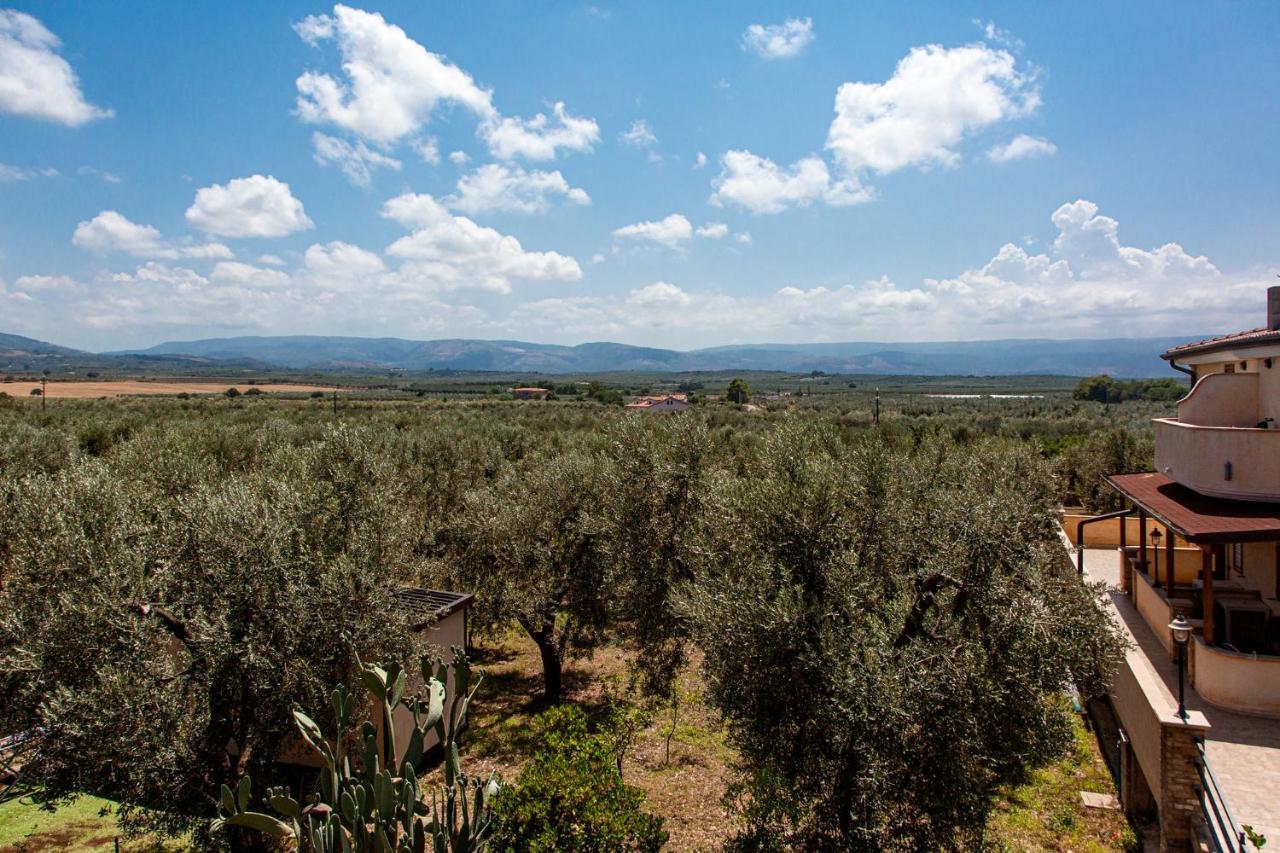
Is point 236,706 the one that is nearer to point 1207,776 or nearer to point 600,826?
point 600,826

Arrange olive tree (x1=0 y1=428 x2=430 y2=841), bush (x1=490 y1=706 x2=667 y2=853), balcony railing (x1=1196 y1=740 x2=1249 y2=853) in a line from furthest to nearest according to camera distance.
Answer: bush (x1=490 y1=706 x2=667 y2=853)
olive tree (x1=0 y1=428 x2=430 y2=841)
balcony railing (x1=1196 y1=740 x2=1249 y2=853)

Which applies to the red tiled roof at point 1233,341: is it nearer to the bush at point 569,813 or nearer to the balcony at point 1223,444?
the balcony at point 1223,444

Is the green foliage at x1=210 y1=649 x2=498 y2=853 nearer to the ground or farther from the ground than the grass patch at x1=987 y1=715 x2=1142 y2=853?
farther from the ground

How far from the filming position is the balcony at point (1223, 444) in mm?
12656

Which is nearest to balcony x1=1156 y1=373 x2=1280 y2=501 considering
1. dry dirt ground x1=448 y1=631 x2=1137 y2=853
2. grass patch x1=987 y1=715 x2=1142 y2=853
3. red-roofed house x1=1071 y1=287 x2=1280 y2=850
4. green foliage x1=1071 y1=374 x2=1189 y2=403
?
red-roofed house x1=1071 y1=287 x2=1280 y2=850

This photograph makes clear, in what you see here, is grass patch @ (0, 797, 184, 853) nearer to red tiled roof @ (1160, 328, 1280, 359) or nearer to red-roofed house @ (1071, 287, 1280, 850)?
red-roofed house @ (1071, 287, 1280, 850)

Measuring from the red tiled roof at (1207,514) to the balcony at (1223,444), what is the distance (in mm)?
306

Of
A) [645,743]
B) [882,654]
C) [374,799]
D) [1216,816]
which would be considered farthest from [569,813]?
[1216,816]

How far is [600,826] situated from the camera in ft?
29.0

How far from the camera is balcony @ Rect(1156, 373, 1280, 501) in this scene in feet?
41.5

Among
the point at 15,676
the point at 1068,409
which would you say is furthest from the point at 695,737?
the point at 1068,409

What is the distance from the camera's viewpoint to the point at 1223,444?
522 inches

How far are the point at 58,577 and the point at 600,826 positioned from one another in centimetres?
890

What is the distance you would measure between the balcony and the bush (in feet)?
43.8
